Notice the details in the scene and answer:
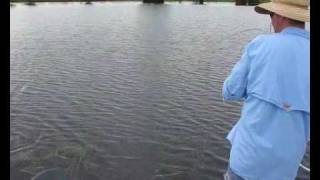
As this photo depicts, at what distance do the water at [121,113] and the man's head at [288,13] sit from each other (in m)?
5.76

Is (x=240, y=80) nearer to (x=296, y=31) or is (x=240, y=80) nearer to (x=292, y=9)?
(x=296, y=31)

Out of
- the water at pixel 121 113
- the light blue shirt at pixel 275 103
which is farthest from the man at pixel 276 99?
the water at pixel 121 113

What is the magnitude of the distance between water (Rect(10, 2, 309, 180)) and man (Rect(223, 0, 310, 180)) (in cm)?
553

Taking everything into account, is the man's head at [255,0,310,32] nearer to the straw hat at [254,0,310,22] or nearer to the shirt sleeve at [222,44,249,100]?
the straw hat at [254,0,310,22]

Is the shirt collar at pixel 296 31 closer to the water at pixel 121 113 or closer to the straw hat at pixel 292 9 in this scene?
the straw hat at pixel 292 9

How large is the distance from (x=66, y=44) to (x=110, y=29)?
455 inches

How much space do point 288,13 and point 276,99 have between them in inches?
29.5

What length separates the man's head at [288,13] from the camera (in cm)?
396

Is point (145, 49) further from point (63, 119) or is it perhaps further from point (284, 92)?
point (284, 92)

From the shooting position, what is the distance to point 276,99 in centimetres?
382

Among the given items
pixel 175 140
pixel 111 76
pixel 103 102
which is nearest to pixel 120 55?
pixel 111 76

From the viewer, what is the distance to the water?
998 cm

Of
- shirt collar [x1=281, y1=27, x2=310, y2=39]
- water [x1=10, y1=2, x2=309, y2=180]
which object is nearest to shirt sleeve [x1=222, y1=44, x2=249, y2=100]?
shirt collar [x1=281, y1=27, x2=310, y2=39]

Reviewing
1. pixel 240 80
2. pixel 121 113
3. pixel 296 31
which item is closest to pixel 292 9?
pixel 296 31
